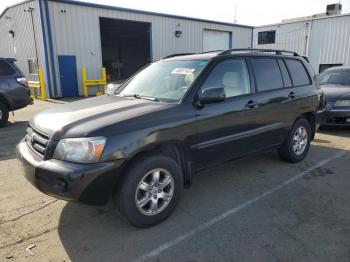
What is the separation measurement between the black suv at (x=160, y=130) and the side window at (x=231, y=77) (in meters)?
0.01

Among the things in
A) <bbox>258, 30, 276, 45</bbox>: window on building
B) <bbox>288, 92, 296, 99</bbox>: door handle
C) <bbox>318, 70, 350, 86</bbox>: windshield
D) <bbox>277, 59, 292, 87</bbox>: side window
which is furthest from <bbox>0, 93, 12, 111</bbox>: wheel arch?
<bbox>258, 30, 276, 45</bbox>: window on building

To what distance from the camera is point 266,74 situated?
444 cm

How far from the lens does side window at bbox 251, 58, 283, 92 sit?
4277 millimetres

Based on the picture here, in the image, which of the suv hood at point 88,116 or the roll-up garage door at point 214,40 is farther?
the roll-up garage door at point 214,40

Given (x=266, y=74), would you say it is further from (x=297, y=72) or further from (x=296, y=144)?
(x=296, y=144)

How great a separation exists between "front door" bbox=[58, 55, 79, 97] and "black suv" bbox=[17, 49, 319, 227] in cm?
1195

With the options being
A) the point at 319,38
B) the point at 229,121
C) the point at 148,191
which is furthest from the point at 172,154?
the point at 319,38

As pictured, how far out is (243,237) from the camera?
3.00m

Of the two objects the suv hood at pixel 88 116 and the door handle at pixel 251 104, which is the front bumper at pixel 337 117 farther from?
the suv hood at pixel 88 116

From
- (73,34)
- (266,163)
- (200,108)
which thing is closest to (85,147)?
(200,108)

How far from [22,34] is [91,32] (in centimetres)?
397

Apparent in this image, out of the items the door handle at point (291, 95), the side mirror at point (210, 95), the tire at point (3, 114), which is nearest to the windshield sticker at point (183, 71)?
the side mirror at point (210, 95)

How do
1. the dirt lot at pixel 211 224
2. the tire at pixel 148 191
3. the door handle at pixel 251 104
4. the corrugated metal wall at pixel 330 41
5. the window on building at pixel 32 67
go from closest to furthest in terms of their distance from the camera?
the dirt lot at pixel 211 224
the tire at pixel 148 191
the door handle at pixel 251 104
the window on building at pixel 32 67
the corrugated metal wall at pixel 330 41

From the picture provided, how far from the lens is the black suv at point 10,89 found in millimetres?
8265
